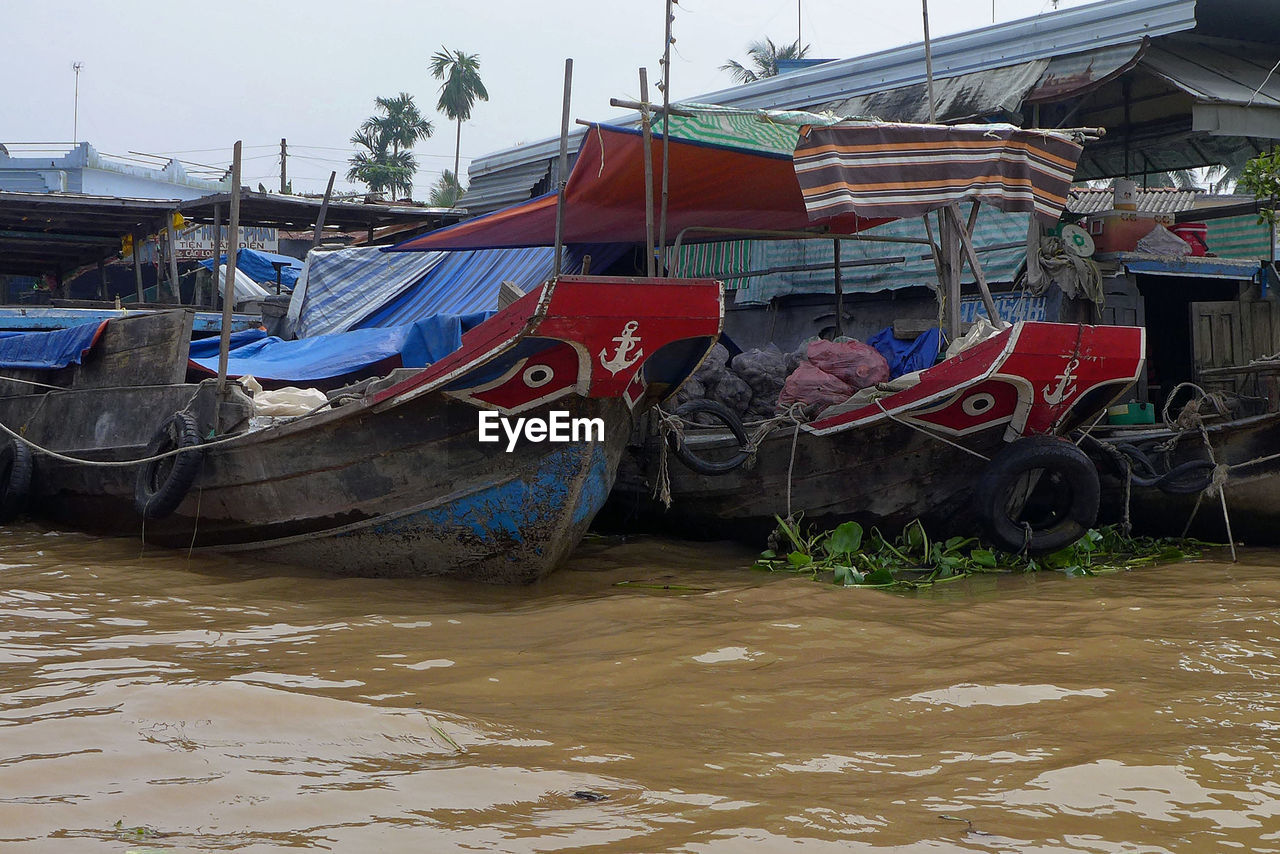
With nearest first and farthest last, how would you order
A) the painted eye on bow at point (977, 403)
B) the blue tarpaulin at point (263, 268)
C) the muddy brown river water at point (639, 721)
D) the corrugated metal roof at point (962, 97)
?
1. the muddy brown river water at point (639, 721)
2. the painted eye on bow at point (977, 403)
3. the corrugated metal roof at point (962, 97)
4. the blue tarpaulin at point (263, 268)

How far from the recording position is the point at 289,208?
496 inches

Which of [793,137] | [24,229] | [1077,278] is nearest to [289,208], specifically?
[24,229]

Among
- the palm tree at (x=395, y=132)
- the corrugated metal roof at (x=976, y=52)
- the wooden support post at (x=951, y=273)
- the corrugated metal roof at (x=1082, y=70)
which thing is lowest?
the wooden support post at (x=951, y=273)

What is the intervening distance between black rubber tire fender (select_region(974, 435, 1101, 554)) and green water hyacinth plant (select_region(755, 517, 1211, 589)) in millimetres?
131

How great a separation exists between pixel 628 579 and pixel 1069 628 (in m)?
2.18

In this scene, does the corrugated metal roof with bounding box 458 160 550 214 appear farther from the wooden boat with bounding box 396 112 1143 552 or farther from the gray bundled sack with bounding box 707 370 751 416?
the gray bundled sack with bounding box 707 370 751 416

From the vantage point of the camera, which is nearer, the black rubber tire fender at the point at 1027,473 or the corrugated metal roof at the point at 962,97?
the black rubber tire fender at the point at 1027,473

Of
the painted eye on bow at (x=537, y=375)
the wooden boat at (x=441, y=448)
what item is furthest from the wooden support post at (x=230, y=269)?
the painted eye on bow at (x=537, y=375)

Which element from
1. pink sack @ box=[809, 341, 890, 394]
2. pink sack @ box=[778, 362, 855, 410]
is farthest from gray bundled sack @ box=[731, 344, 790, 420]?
pink sack @ box=[778, 362, 855, 410]

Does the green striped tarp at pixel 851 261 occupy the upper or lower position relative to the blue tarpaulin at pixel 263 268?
lower

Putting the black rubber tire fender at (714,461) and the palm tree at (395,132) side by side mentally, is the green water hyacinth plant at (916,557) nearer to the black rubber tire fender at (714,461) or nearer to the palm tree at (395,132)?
the black rubber tire fender at (714,461)

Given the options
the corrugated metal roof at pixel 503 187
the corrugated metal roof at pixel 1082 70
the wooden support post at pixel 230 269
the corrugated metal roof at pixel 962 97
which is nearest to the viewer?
the wooden support post at pixel 230 269

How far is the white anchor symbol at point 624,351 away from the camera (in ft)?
15.9

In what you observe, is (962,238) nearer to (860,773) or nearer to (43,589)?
(860,773)
